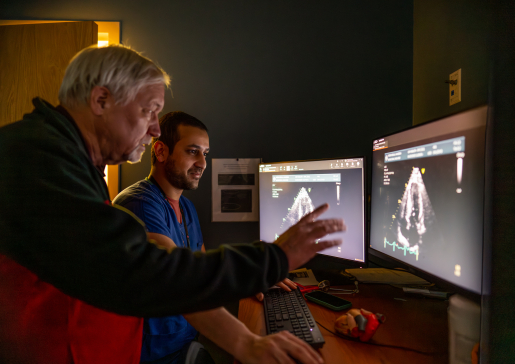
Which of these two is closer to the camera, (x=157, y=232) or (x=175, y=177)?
(x=157, y=232)

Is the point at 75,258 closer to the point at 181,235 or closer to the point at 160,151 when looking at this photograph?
the point at 181,235

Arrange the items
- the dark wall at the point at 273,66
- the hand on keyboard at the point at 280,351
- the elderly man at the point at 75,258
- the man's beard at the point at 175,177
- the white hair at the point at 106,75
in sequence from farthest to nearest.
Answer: the dark wall at the point at 273,66
the man's beard at the point at 175,177
the white hair at the point at 106,75
the hand on keyboard at the point at 280,351
the elderly man at the point at 75,258

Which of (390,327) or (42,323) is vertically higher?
(42,323)

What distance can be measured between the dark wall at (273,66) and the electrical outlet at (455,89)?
36cm

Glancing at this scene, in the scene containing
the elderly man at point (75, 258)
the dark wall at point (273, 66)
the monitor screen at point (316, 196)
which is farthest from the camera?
the dark wall at point (273, 66)

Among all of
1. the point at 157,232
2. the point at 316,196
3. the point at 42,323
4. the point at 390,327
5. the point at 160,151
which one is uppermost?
the point at 160,151

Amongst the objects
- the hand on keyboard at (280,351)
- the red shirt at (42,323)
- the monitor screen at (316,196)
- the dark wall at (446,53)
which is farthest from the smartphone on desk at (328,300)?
the dark wall at (446,53)

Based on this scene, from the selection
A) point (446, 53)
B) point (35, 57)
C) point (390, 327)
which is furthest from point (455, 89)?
point (35, 57)

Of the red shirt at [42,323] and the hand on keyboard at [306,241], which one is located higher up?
the hand on keyboard at [306,241]

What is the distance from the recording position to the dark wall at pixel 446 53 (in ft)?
3.62

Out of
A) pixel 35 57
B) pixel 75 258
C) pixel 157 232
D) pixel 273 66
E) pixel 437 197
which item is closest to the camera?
pixel 75 258

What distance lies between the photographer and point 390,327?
0.88 meters

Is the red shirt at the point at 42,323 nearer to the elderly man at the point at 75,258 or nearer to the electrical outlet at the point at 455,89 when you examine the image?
the elderly man at the point at 75,258

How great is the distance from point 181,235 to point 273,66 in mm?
1165
